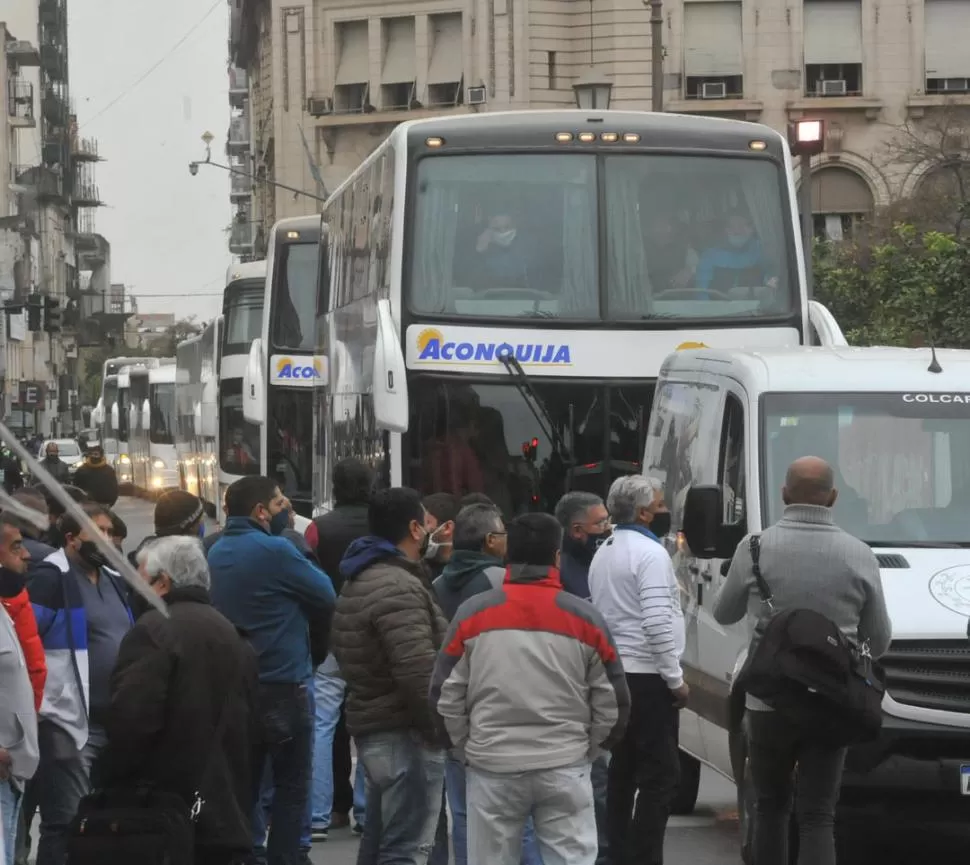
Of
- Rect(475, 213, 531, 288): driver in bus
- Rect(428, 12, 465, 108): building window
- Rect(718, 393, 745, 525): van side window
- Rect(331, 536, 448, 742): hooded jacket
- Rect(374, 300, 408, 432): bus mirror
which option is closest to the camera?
Rect(331, 536, 448, 742): hooded jacket

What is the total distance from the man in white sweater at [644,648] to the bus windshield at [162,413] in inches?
1781

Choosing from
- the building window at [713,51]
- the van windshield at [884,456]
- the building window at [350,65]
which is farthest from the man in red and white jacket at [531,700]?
the building window at [350,65]

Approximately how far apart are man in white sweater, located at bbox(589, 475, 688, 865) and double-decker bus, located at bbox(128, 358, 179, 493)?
44.6m

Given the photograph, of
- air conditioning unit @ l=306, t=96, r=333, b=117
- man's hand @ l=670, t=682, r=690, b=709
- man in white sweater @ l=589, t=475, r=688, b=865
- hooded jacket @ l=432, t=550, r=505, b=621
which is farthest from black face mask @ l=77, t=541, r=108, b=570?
air conditioning unit @ l=306, t=96, r=333, b=117

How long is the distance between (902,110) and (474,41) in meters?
10.5

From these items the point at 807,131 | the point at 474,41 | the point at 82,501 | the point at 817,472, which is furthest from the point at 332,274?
the point at 474,41

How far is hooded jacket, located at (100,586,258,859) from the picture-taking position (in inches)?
247

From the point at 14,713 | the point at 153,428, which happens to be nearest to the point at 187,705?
the point at 14,713

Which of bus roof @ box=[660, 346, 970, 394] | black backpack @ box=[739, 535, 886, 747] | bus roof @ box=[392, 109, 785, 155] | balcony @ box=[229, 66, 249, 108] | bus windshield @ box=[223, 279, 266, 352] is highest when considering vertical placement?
balcony @ box=[229, 66, 249, 108]

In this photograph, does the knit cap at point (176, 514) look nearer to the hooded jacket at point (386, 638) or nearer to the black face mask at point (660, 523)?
the hooded jacket at point (386, 638)

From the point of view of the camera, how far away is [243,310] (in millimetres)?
32562

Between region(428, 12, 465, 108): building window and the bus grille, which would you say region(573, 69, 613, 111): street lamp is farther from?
region(428, 12, 465, 108): building window

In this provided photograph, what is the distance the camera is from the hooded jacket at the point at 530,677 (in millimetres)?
6621

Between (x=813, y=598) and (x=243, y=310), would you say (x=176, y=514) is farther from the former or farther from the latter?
(x=243, y=310)
